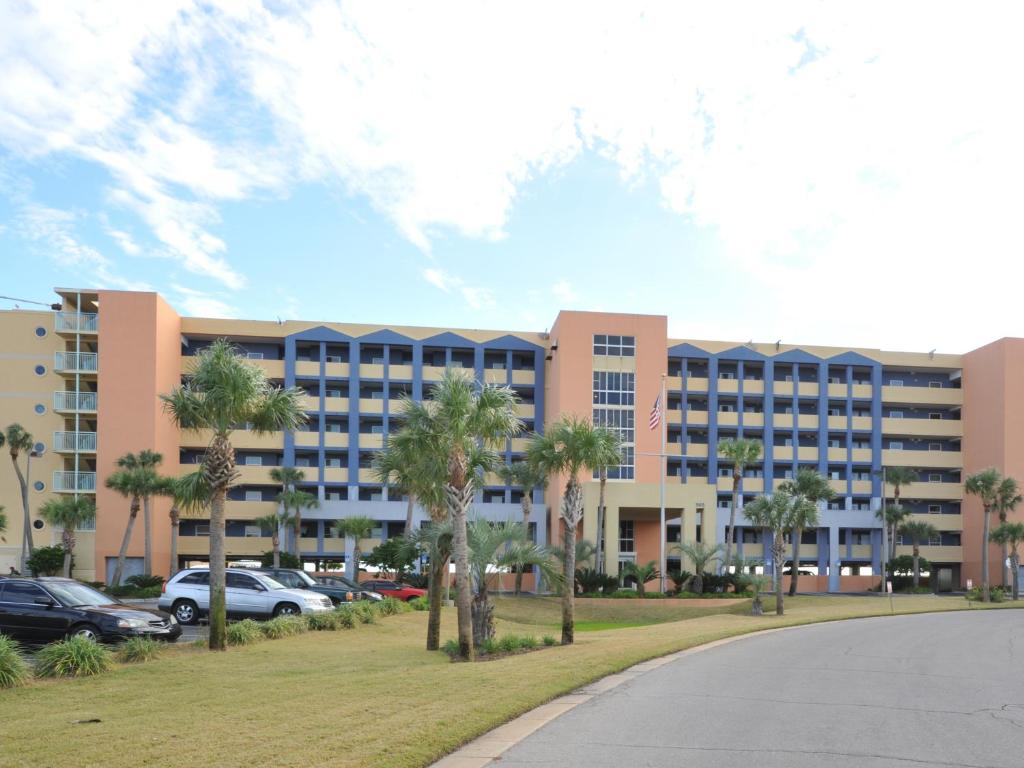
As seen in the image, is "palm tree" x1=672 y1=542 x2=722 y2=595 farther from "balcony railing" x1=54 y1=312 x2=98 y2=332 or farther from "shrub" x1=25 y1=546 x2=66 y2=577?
"balcony railing" x1=54 y1=312 x2=98 y2=332

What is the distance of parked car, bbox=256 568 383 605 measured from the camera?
31.5m

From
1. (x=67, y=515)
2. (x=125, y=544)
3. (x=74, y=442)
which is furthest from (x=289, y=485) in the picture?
(x=67, y=515)

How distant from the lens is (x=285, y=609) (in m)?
27.4

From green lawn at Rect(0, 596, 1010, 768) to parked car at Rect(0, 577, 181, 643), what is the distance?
1.42 m

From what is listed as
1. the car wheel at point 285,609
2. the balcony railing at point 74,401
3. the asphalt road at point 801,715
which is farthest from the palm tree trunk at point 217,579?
the balcony railing at point 74,401

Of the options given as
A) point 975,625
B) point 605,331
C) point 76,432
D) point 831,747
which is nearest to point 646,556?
point 605,331

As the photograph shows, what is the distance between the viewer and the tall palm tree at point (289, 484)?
6581 cm

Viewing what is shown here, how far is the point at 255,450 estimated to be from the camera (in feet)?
233

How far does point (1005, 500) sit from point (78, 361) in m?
66.0

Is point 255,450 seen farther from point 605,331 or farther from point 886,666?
point 886,666

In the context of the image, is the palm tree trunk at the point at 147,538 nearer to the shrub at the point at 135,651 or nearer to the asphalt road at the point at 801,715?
the shrub at the point at 135,651

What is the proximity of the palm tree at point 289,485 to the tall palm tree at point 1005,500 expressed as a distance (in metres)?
49.1

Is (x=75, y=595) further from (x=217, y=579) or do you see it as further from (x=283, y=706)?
(x=283, y=706)

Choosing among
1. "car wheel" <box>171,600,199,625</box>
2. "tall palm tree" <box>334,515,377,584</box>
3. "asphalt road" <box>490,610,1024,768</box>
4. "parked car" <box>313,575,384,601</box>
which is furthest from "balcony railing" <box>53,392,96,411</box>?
"asphalt road" <box>490,610,1024,768</box>
